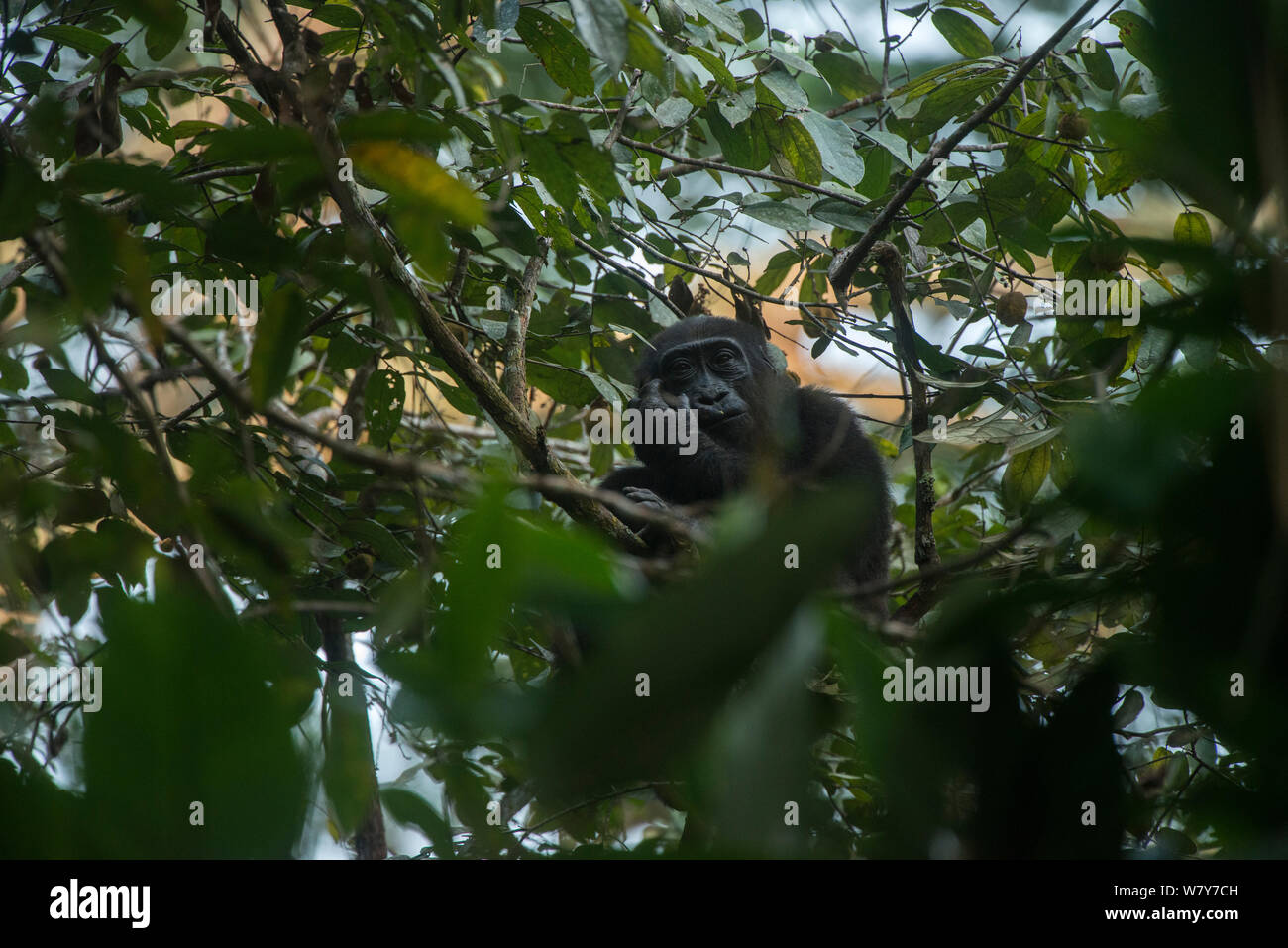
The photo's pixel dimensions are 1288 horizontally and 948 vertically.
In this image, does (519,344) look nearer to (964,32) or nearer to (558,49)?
(558,49)

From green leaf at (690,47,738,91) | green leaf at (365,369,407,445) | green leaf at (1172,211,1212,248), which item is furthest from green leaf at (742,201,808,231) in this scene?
green leaf at (365,369,407,445)

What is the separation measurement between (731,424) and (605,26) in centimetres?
289

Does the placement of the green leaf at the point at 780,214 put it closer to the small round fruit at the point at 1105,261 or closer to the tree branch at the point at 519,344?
the tree branch at the point at 519,344

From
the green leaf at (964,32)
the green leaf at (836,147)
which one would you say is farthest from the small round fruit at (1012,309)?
the green leaf at (964,32)

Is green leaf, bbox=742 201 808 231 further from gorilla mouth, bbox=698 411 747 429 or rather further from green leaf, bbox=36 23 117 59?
green leaf, bbox=36 23 117 59

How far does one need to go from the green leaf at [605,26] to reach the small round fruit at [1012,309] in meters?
2.50

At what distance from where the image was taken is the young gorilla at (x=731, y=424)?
12.5ft

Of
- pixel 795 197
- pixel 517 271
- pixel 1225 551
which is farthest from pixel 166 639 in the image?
pixel 795 197

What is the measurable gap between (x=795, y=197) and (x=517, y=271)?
3.54 ft

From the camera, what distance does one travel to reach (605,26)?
4.56 ft

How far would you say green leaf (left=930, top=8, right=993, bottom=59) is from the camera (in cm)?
375

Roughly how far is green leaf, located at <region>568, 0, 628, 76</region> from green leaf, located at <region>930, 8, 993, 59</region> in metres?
2.83

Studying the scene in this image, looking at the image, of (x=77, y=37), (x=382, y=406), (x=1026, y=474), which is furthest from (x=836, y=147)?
(x=77, y=37)
